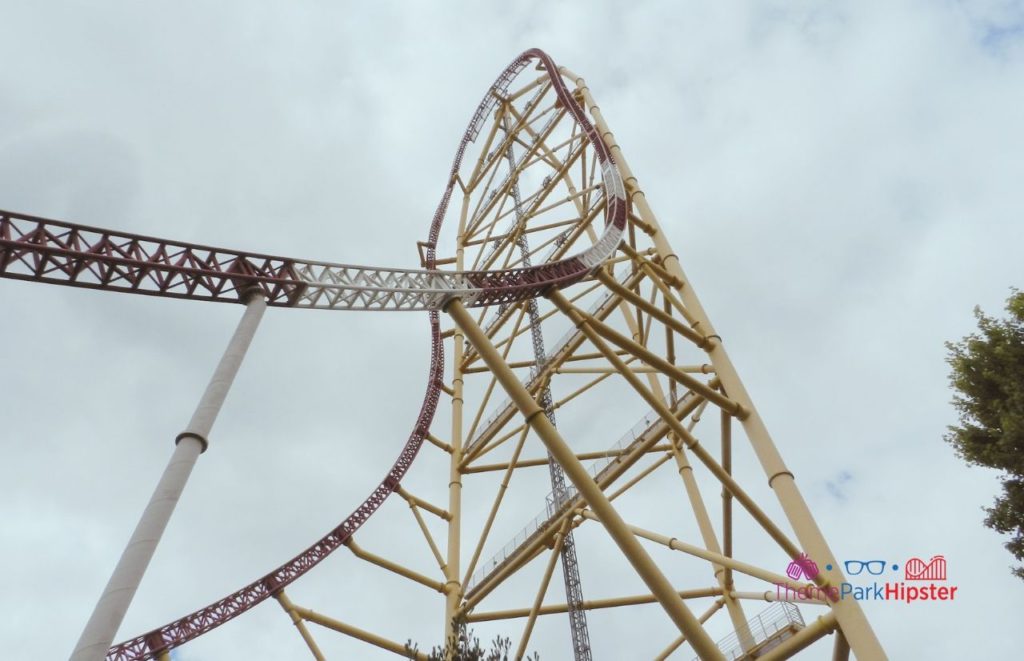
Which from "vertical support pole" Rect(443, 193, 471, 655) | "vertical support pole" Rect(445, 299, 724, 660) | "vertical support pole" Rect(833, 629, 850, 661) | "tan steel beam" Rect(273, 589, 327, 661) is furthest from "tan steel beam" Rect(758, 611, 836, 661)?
"tan steel beam" Rect(273, 589, 327, 661)

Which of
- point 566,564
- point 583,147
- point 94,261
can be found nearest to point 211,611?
point 566,564

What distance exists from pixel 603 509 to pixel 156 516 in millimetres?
3839

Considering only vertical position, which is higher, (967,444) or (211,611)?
(211,611)

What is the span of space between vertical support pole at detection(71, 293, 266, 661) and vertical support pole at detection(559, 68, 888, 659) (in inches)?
212

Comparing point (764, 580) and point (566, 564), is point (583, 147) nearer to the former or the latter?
point (566, 564)

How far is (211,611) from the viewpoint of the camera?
39.0 feet

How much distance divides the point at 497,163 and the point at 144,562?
44.7 feet

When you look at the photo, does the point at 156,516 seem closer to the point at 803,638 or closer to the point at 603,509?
the point at 603,509

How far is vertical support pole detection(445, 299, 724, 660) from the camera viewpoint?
6523 millimetres

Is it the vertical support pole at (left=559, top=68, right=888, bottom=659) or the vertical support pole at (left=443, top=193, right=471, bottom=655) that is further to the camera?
the vertical support pole at (left=443, top=193, right=471, bottom=655)

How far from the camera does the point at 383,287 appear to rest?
8602mm

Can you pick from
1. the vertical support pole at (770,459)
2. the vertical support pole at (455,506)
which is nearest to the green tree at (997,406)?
the vertical support pole at (770,459)

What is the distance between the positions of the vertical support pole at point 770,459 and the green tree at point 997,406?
2.38 m

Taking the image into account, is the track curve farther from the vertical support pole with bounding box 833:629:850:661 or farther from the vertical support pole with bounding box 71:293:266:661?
the vertical support pole with bounding box 833:629:850:661
